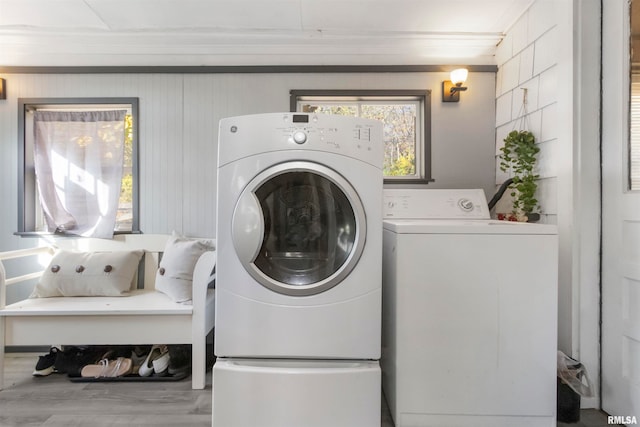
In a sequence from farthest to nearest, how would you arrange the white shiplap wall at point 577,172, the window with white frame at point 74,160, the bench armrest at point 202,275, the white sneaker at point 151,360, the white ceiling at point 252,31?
the window with white frame at point 74,160, the white ceiling at point 252,31, the white sneaker at point 151,360, the bench armrest at point 202,275, the white shiplap wall at point 577,172

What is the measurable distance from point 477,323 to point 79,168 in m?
2.63

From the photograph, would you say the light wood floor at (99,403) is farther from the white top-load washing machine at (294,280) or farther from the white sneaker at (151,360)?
the white top-load washing machine at (294,280)

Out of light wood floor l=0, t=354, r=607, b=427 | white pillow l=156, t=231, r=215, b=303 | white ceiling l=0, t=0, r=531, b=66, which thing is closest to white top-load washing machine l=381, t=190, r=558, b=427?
light wood floor l=0, t=354, r=607, b=427

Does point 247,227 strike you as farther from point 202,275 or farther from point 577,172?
point 577,172

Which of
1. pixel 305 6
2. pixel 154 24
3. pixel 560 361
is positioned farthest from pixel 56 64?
pixel 560 361

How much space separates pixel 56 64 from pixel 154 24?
32.5 inches

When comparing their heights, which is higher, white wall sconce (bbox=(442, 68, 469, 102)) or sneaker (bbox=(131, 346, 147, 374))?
white wall sconce (bbox=(442, 68, 469, 102))

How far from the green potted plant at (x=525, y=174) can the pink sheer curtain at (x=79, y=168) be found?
101 inches

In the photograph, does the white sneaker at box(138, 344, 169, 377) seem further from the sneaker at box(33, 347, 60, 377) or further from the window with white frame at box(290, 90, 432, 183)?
the window with white frame at box(290, 90, 432, 183)

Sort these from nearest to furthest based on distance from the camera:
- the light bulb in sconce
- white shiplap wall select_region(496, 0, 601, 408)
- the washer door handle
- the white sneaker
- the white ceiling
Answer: the washer door handle
white shiplap wall select_region(496, 0, 601, 408)
the white sneaker
the white ceiling
the light bulb in sconce

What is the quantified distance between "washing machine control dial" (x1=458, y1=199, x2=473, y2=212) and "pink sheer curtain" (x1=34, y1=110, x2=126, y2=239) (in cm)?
231

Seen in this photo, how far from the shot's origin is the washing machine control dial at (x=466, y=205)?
6.31 feet

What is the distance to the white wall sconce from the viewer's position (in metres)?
2.12

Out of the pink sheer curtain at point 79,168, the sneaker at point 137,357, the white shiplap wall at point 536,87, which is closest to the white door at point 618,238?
the white shiplap wall at point 536,87
